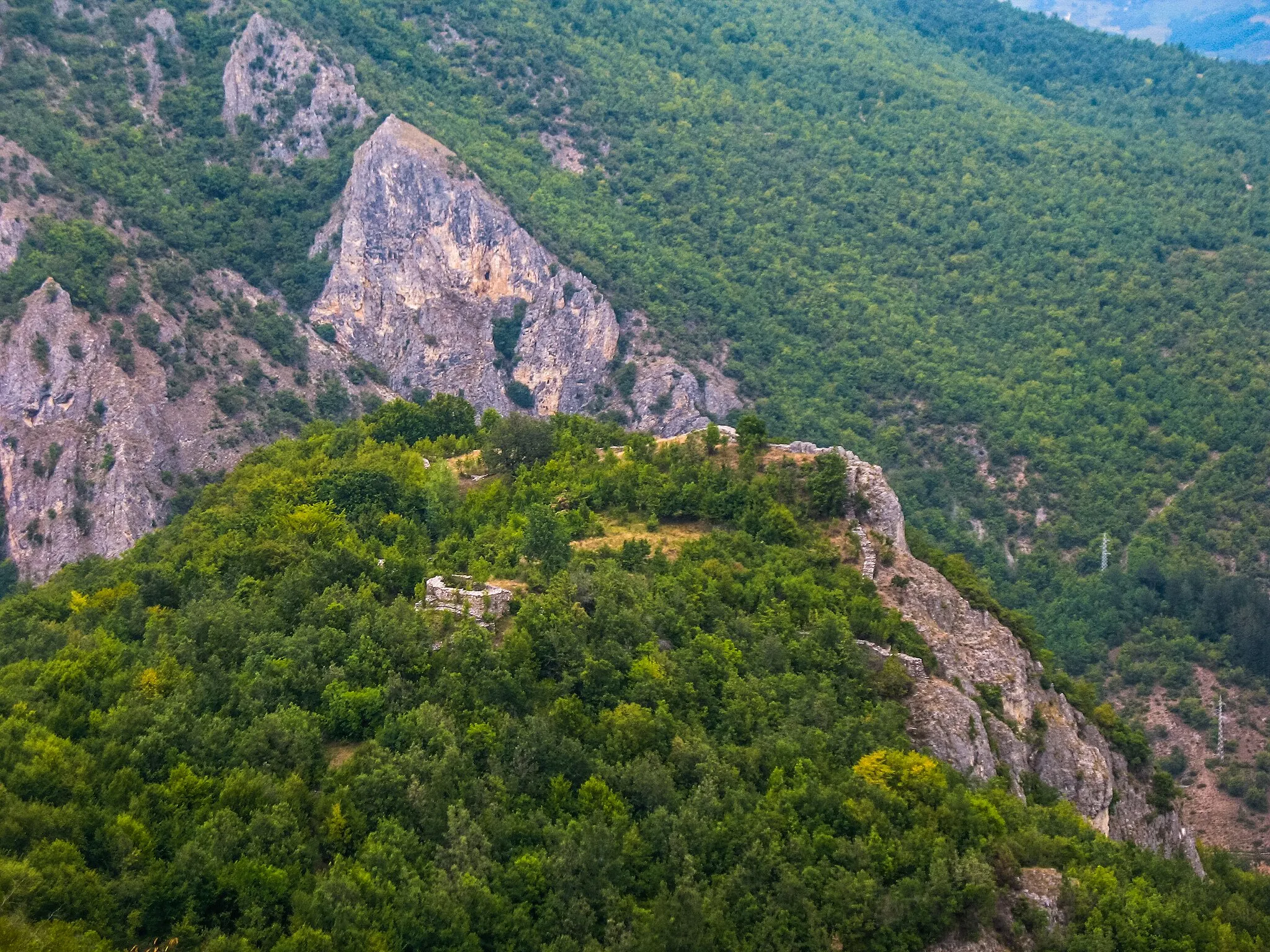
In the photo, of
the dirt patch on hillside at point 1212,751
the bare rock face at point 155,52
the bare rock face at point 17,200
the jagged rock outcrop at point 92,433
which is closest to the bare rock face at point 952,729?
the dirt patch on hillside at point 1212,751

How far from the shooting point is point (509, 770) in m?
37.5

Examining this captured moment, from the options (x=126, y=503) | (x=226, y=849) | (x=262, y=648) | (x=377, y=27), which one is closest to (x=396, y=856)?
(x=226, y=849)

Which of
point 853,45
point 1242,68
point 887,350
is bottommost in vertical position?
point 887,350

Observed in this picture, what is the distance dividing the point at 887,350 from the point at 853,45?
65044 mm

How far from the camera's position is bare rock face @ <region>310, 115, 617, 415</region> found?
393 feet

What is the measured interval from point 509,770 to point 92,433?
6899cm

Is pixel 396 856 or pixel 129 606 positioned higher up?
pixel 396 856

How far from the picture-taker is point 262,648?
4203 centimetres

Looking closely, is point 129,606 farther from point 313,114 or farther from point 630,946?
point 313,114

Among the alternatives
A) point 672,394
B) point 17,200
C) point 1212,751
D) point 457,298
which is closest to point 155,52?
point 17,200

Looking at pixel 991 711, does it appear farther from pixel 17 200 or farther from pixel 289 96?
pixel 289 96

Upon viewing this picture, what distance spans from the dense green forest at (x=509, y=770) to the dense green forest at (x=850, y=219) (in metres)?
56.3

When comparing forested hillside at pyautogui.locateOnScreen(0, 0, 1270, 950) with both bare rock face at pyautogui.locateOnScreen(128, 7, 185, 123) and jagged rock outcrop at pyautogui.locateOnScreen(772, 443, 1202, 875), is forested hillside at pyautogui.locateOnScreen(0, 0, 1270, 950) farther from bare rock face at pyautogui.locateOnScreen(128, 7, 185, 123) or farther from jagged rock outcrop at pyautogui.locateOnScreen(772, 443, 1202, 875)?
jagged rock outcrop at pyautogui.locateOnScreen(772, 443, 1202, 875)

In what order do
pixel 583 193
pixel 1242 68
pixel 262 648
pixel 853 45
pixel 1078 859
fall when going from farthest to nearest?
1. pixel 1242 68
2. pixel 853 45
3. pixel 583 193
4. pixel 262 648
5. pixel 1078 859
